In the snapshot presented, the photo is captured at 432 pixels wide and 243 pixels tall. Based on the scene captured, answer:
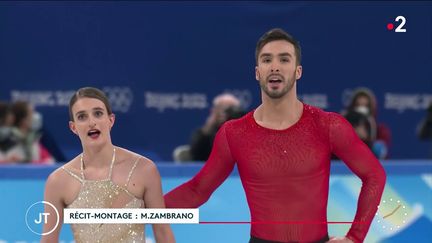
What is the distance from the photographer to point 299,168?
402 cm

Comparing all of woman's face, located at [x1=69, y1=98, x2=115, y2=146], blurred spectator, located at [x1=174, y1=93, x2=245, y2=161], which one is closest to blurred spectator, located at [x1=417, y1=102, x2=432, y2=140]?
blurred spectator, located at [x1=174, y1=93, x2=245, y2=161]

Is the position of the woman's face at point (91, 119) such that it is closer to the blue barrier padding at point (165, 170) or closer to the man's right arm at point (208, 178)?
the man's right arm at point (208, 178)

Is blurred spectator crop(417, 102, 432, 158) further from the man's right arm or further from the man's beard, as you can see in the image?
the man's beard

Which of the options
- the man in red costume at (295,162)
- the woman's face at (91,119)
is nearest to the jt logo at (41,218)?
the woman's face at (91,119)

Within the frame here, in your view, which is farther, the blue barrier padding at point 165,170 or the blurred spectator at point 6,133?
the blurred spectator at point 6,133

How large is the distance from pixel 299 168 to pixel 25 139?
3.13m

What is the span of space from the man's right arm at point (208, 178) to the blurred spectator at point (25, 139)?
7.93 feet

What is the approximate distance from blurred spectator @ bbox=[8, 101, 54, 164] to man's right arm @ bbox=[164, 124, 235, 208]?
7.93 feet

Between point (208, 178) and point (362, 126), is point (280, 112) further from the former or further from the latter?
point (362, 126)

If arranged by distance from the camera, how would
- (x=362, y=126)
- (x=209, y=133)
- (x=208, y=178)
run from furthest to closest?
(x=209, y=133) → (x=362, y=126) → (x=208, y=178)

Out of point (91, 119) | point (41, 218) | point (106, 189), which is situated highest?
point (91, 119)

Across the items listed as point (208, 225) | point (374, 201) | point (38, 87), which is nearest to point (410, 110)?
point (38, 87)

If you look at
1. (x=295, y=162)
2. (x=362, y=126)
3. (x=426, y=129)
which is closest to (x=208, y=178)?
(x=295, y=162)

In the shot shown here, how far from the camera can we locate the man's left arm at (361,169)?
4.02 metres
